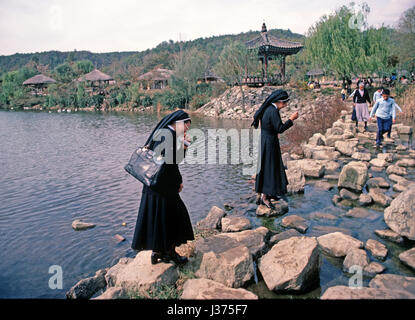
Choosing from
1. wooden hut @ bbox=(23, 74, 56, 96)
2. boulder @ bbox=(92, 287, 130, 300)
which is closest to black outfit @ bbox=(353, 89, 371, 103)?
boulder @ bbox=(92, 287, 130, 300)

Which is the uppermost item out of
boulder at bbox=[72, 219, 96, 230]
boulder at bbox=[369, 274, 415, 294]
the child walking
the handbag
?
the child walking

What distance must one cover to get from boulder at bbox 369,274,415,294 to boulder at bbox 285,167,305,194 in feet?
11.3

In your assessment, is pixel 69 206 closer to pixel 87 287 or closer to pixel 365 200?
pixel 87 287

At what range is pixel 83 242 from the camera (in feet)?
17.7

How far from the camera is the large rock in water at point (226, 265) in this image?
3346 mm

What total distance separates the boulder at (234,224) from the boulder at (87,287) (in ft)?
6.37

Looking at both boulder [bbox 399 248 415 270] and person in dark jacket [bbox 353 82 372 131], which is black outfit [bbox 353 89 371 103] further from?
boulder [bbox 399 248 415 270]

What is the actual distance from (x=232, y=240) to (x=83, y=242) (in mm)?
2856

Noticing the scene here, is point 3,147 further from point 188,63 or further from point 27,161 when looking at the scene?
point 188,63

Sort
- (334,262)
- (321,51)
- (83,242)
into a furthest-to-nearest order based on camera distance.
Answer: (321,51)
(83,242)
(334,262)

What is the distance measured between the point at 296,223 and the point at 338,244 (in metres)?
0.97

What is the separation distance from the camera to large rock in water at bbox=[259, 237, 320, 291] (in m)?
3.18

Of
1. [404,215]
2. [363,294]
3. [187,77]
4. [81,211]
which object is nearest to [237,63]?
[187,77]

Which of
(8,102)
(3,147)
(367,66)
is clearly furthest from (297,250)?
(8,102)
